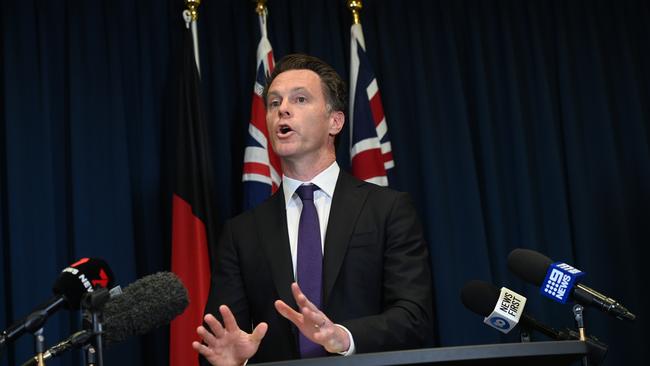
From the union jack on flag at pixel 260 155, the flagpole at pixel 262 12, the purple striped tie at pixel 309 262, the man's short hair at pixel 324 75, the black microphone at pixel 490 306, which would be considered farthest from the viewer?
the flagpole at pixel 262 12

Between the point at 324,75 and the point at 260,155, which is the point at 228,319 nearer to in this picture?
the point at 324,75

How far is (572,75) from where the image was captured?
5449mm

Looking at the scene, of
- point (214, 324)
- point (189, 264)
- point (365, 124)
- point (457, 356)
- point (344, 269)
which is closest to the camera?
point (457, 356)

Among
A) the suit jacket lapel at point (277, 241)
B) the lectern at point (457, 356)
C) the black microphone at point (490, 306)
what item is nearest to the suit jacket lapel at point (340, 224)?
the suit jacket lapel at point (277, 241)

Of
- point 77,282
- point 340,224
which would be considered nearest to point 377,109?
point 340,224

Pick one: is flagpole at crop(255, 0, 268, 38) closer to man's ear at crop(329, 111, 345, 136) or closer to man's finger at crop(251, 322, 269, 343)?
man's ear at crop(329, 111, 345, 136)

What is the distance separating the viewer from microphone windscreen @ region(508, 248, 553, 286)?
239 cm

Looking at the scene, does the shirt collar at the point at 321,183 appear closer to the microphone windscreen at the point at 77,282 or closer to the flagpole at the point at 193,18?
the microphone windscreen at the point at 77,282

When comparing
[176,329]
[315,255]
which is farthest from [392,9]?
[315,255]

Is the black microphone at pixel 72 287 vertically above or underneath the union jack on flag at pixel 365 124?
underneath

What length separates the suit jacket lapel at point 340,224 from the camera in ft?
9.54

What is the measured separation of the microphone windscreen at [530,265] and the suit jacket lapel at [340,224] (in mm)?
642

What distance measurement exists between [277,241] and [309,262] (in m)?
0.16

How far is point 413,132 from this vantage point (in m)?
5.12
